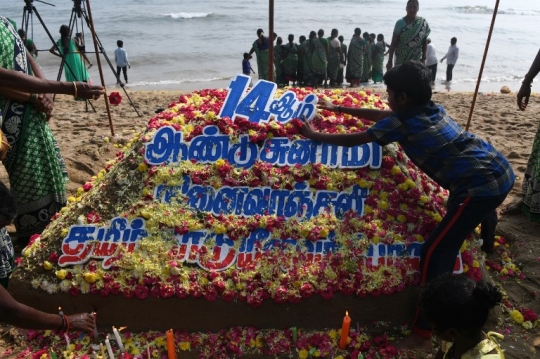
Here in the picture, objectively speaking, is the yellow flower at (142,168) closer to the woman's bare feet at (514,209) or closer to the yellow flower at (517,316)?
the yellow flower at (517,316)

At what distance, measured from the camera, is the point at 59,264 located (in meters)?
3.42

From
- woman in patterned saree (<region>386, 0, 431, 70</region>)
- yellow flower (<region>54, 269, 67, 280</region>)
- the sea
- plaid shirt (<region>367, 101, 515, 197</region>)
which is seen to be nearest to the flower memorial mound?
yellow flower (<region>54, 269, 67, 280</region>)

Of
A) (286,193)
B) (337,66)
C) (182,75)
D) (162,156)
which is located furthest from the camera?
(182,75)

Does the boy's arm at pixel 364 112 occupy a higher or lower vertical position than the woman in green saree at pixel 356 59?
higher

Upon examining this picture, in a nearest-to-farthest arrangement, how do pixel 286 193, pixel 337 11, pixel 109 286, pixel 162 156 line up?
pixel 109 286, pixel 286 193, pixel 162 156, pixel 337 11

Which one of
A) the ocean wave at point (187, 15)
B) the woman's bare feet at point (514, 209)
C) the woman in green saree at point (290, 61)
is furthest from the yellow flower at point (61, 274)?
the ocean wave at point (187, 15)

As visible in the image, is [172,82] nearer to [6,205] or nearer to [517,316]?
[6,205]

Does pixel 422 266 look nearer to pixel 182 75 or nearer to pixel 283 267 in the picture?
pixel 283 267

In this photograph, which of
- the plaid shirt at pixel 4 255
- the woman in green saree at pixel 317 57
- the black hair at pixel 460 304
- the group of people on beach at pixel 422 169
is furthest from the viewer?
the woman in green saree at pixel 317 57

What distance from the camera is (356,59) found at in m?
13.1

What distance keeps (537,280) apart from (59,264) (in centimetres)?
386

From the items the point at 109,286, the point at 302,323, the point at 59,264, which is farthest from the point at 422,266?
the point at 59,264

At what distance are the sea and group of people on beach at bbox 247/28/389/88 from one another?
215cm

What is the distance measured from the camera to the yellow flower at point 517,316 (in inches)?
132
